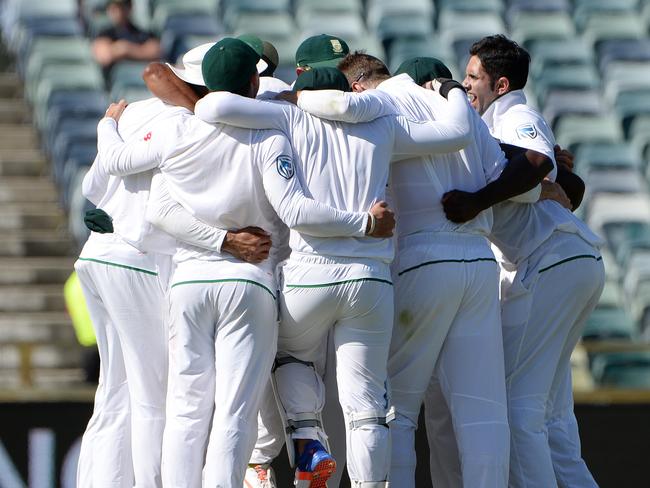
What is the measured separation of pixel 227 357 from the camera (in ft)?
16.9

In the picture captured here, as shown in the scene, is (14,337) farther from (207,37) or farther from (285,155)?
(285,155)

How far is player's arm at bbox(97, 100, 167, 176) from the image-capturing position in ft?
17.4

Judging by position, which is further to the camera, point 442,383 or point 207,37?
point 207,37

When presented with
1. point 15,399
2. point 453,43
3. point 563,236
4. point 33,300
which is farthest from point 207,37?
point 563,236

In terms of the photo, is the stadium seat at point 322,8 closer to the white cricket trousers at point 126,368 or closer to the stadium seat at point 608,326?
the stadium seat at point 608,326

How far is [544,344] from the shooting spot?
5680 mm

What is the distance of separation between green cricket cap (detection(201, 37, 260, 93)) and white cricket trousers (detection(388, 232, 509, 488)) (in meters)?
0.87

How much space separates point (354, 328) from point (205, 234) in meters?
0.64

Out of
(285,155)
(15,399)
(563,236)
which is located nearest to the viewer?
(285,155)

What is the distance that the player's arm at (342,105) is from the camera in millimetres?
5113

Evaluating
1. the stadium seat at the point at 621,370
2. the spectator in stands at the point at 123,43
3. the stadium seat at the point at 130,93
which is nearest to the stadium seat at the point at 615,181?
the stadium seat at the point at 621,370

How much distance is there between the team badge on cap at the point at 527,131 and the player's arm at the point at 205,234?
1.13 metres

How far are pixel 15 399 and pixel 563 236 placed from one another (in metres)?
3.06

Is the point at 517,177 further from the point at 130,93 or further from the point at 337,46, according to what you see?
the point at 130,93
